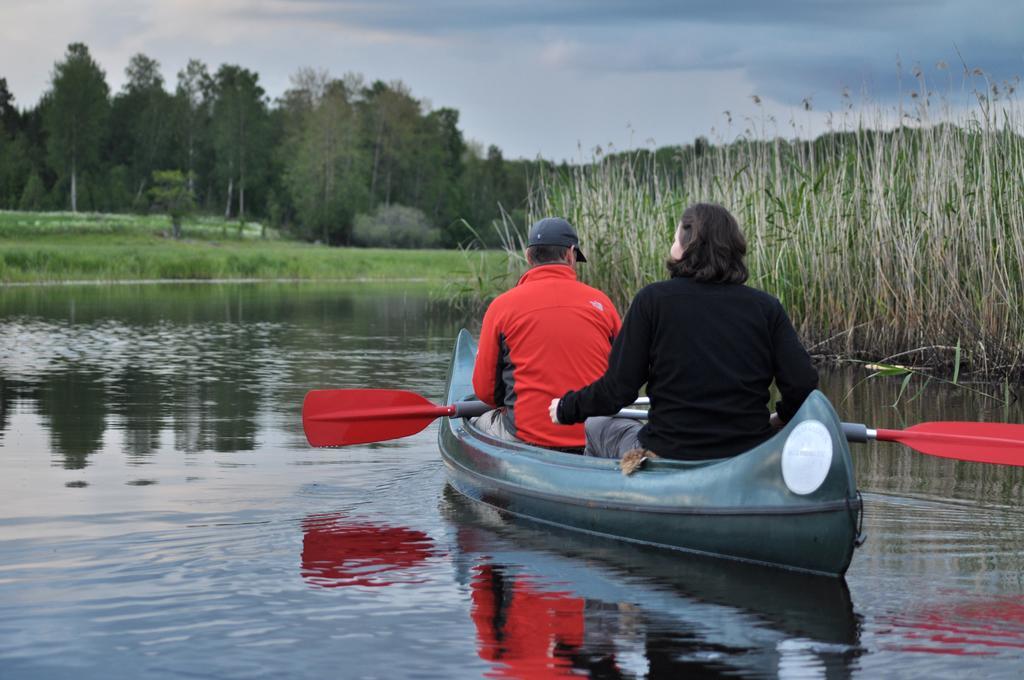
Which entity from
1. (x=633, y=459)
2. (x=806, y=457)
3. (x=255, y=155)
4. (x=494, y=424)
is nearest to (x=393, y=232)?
(x=255, y=155)

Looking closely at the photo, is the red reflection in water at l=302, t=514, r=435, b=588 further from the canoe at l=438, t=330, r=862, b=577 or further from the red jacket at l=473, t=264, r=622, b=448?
the red jacket at l=473, t=264, r=622, b=448

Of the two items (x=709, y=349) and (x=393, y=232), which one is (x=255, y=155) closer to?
(x=393, y=232)

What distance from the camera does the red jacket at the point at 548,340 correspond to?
5605mm

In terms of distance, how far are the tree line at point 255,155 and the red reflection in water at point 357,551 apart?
56.7 metres

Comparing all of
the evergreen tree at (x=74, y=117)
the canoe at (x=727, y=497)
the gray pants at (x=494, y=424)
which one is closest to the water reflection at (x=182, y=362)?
the gray pants at (x=494, y=424)

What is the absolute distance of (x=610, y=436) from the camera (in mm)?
5426

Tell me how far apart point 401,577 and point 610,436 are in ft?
4.10

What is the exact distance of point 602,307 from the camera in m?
5.70

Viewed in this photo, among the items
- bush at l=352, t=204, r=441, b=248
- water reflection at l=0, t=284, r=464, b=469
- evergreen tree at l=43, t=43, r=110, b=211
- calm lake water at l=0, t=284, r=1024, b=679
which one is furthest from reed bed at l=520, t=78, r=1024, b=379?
evergreen tree at l=43, t=43, r=110, b=211

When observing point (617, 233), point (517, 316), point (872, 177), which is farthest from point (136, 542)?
point (617, 233)

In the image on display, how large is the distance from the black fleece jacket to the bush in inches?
2247

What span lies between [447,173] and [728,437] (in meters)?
77.0

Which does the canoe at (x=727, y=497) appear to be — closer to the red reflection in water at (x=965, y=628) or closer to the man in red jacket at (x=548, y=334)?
the man in red jacket at (x=548, y=334)

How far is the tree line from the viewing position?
67.1m
